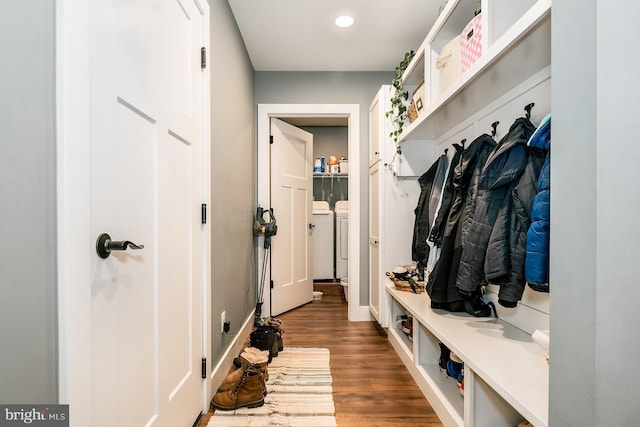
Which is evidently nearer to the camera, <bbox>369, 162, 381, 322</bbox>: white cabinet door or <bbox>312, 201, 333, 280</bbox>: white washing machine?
<bbox>369, 162, 381, 322</bbox>: white cabinet door

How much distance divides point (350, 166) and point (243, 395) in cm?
219

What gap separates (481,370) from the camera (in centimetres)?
111

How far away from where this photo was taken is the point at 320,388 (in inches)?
72.6

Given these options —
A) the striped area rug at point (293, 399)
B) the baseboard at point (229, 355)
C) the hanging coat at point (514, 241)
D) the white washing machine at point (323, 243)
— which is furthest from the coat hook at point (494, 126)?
the white washing machine at point (323, 243)

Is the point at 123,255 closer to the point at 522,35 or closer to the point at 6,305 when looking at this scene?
the point at 6,305

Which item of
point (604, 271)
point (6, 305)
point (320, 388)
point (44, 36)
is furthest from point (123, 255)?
point (320, 388)

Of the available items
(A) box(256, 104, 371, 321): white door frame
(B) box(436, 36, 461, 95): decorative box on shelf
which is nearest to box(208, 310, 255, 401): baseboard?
(A) box(256, 104, 371, 321): white door frame

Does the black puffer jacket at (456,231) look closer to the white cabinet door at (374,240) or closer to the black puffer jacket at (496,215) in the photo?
the black puffer jacket at (496,215)

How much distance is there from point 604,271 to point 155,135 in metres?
1.36

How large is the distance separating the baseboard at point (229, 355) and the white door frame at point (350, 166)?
1.74 feet

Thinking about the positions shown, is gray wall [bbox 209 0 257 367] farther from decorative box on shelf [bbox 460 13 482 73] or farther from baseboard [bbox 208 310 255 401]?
decorative box on shelf [bbox 460 13 482 73]

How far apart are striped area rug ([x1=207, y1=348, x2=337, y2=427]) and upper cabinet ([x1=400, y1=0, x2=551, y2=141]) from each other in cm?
177

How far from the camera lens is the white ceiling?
2.19m

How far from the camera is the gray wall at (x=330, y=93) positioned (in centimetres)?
315
